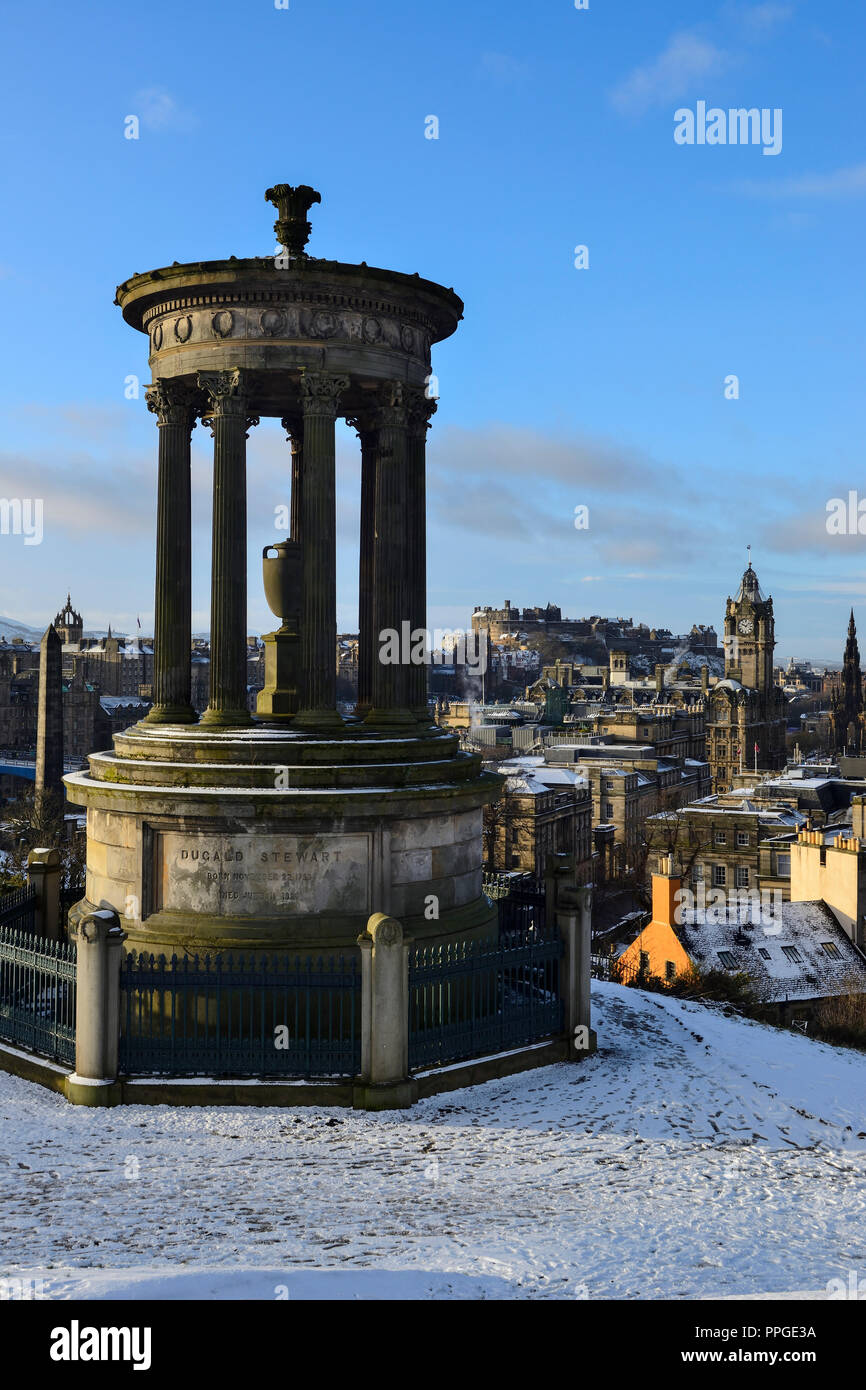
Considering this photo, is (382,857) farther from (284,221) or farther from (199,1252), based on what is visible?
(284,221)

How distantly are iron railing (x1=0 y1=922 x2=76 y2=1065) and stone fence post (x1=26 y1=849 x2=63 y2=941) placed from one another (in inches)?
165

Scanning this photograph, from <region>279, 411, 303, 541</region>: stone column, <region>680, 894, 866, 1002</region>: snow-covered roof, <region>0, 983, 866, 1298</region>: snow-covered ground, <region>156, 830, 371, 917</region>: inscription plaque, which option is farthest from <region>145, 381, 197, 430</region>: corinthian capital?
<region>680, 894, 866, 1002</region>: snow-covered roof

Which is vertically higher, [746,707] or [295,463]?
[295,463]

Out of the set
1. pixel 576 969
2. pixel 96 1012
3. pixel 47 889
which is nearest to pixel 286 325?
pixel 96 1012

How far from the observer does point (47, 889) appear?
70.0 ft

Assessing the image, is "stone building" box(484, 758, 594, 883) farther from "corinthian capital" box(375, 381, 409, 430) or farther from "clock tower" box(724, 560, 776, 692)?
"clock tower" box(724, 560, 776, 692)

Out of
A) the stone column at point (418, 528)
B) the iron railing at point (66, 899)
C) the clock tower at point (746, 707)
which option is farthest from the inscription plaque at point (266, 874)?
the clock tower at point (746, 707)

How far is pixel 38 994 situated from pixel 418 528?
9666mm

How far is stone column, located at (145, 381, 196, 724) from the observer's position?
1938 cm

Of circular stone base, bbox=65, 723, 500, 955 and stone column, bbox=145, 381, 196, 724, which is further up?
stone column, bbox=145, 381, 196, 724

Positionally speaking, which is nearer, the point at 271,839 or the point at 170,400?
the point at 271,839

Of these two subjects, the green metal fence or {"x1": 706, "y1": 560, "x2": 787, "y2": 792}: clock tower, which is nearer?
the green metal fence

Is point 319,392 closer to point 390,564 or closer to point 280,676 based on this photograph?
point 390,564

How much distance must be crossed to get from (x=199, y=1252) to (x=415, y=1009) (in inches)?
223
